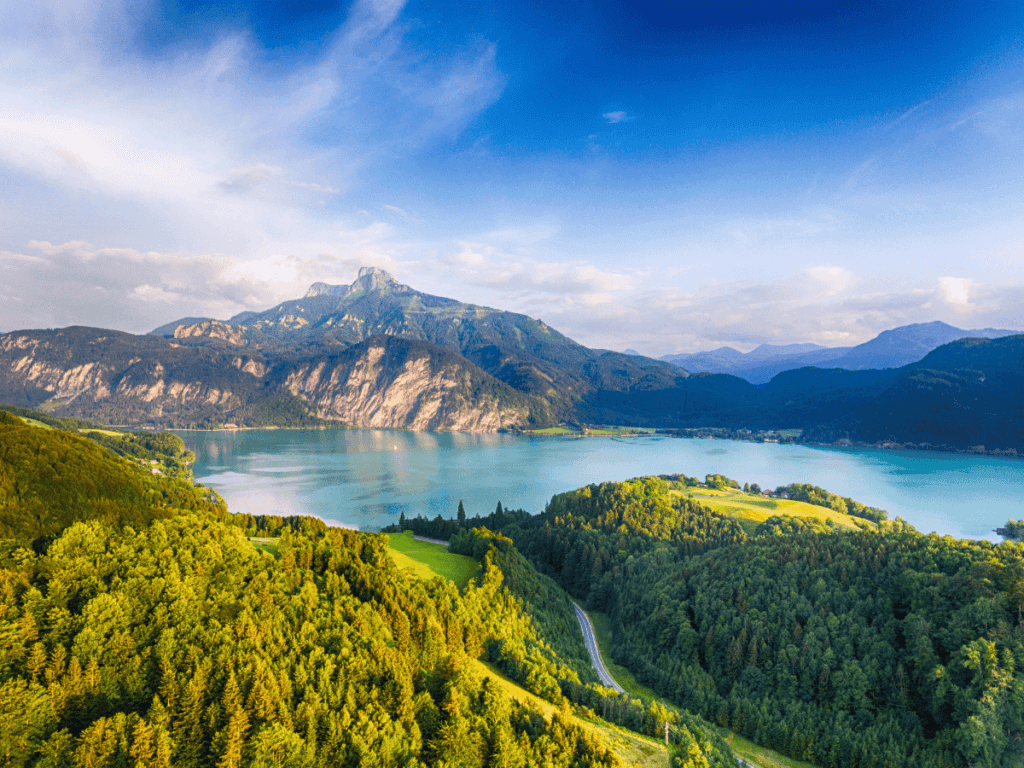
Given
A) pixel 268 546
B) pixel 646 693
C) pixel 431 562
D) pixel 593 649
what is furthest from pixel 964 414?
pixel 268 546

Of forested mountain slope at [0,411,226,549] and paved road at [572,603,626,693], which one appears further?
paved road at [572,603,626,693]

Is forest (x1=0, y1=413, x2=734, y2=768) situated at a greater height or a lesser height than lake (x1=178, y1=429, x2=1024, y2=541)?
greater

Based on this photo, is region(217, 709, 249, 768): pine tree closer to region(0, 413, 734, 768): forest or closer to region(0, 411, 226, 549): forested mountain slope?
region(0, 413, 734, 768): forest

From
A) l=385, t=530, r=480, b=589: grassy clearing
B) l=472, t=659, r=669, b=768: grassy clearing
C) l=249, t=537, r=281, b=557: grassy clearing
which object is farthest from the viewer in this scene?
l=385, t=530, r=480, b=589: grassy clearing

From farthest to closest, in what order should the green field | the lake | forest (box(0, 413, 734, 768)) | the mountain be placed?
the mountain, the lake, the green field, forest (box(0, 413, 734, 768))

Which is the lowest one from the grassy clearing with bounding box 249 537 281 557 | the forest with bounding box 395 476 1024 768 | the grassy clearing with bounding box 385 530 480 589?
the forest with bounding box 395 476 1024 768

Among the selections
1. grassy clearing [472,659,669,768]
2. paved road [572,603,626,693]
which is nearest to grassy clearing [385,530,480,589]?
paved road [572,603,626,693]

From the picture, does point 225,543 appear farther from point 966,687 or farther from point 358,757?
point 966,687
